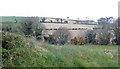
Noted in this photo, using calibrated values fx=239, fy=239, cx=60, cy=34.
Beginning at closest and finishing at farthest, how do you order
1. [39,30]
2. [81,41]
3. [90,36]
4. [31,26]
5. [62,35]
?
[31,26], [39,30], [81,41], [62,35], [90,36]

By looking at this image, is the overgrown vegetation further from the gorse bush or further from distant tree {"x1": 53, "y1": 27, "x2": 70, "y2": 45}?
distant tree {"x1": 53, "y1": 27, "x2": 70, "y2": 45}

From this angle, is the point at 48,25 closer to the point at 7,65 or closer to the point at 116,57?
the point at 116,57

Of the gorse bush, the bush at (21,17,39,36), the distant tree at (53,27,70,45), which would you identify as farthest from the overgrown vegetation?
the distant tree at (53,27,70,45)

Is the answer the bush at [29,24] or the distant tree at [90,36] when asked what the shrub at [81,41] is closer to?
the distant tree at [90,36]

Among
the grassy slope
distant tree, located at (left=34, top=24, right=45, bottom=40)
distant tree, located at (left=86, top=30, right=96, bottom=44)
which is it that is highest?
distant tree, located at (left=34, top=24, right=45, bottom=40)

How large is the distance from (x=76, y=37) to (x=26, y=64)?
658cm

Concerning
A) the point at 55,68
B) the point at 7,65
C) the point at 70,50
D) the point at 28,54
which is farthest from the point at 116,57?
the point at 7,65

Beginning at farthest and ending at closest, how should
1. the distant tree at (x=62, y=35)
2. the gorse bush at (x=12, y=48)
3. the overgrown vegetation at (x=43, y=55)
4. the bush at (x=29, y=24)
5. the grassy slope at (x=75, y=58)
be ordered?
the distant tree at (x=62, y=35)
the bush at (x=29, y=24)
the grassy slope at (x=75, y=58)
the overgrown vegetation at (x=43, y=55)
the gorse bush at (x=12, y=48)

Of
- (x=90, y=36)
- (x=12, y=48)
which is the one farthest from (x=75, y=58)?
(x=90, y=36)

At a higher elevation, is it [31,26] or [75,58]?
[31,26]

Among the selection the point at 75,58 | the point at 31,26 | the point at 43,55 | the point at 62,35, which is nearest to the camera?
the point at 43,55

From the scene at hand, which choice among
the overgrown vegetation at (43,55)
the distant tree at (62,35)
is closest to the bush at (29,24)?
the distant tree at (62,35)

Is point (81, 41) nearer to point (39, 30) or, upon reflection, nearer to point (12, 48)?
point (39, 30)

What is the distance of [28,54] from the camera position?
6.53 meters
